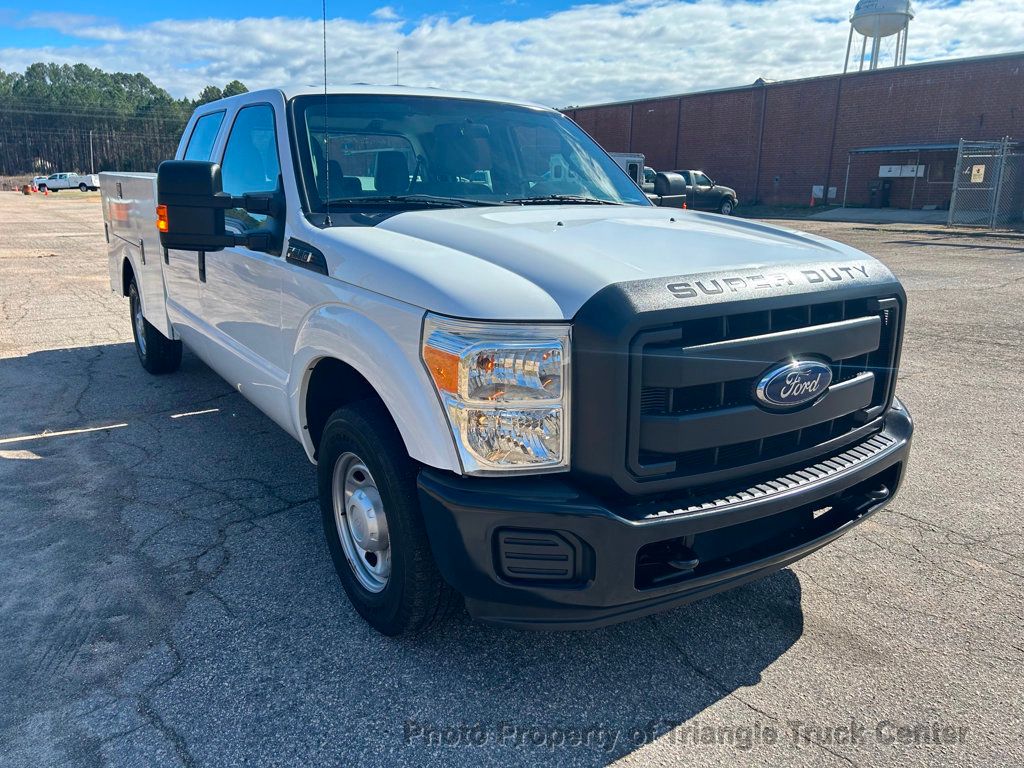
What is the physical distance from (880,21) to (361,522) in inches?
1813

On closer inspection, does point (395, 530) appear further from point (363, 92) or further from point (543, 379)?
point (363, 92)

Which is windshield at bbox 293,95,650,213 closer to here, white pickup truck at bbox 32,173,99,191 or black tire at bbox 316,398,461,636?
black tire at bbox 316,398,461,636

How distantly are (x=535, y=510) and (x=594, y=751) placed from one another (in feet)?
2.63

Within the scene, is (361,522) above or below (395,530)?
below

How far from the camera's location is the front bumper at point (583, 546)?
2.28 meters

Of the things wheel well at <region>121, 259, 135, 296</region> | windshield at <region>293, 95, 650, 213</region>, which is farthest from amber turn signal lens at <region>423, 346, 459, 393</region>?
wheel well at <region>121, 259, 135, 296</region>

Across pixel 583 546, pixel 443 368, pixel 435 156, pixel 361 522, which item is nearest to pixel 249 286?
pixel 435 156

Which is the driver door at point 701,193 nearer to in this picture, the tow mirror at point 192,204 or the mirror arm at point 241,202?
the mirror arm at point 241,202

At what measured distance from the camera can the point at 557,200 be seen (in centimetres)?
381

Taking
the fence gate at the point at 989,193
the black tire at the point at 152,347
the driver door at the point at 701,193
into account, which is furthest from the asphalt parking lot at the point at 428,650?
the driver door at the point at 701,193

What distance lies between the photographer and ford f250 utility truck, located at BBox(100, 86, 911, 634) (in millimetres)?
2301

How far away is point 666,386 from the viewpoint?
232 cm

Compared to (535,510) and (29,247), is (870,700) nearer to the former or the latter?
(535,510)

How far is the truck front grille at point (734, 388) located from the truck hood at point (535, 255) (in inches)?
7.8
